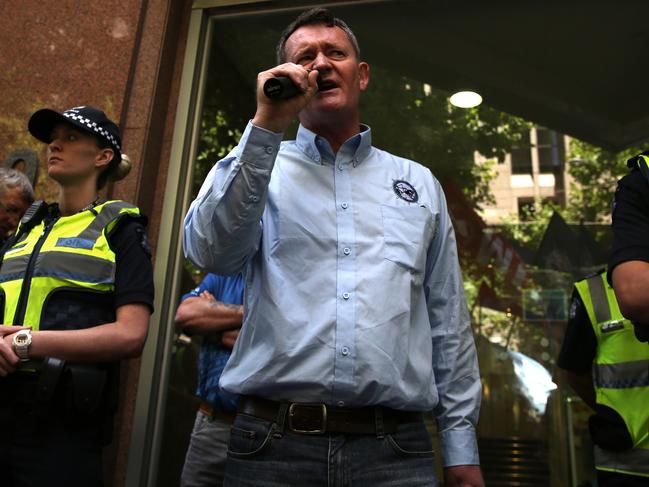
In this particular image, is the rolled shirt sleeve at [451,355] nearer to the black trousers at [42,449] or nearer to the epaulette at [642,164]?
the epaulette at [642,164]

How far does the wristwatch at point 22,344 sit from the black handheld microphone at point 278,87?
1.22 m

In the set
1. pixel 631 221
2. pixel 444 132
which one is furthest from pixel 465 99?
pixel 631 221

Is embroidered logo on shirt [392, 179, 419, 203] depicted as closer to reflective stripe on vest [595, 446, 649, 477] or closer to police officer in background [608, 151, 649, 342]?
police officer in background [608, 151, 649, 342]

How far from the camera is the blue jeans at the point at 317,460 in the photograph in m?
1.67

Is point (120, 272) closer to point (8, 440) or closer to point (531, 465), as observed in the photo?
point (8, 440)

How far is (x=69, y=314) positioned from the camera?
2352mm

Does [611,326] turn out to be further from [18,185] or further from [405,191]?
[18,185]

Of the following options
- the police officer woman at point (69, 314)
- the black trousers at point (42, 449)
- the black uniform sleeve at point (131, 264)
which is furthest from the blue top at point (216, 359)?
the black trousers at point (42, 449)

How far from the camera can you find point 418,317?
199 cm

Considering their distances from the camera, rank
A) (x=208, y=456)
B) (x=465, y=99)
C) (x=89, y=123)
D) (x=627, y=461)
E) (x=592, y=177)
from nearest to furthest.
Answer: (x=627, y=461) → (x=89, y=123) → (x=208, y=456) → (x=592, y=177) → (x=465, y=99)

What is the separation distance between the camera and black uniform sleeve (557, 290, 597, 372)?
311 cm

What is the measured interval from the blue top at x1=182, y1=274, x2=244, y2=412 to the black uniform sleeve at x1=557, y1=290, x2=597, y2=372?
1675 millimetres

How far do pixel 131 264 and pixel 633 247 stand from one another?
71.2 inches

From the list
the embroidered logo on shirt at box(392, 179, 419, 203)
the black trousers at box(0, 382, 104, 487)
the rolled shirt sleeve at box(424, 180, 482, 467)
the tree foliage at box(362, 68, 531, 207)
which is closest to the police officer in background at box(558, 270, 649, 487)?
the rolled shirt sleeve at box(424, 180, 482, 467)
